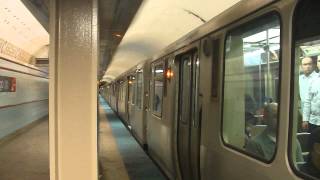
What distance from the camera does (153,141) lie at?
9.42 metres

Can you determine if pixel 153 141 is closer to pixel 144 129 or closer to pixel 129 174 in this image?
pixel 129 174

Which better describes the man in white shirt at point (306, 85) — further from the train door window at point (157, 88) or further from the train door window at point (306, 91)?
the train door window at point (157, 88)

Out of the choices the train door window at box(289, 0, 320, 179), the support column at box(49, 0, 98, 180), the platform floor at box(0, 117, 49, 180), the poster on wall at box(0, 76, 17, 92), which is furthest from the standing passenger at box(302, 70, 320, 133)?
the poster on wall at box(0, 76, 17, 92)

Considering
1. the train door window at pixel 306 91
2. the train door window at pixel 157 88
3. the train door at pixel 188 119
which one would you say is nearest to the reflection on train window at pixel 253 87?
the train door window at pixel 306 91

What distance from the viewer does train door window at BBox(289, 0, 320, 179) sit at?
2934 mm

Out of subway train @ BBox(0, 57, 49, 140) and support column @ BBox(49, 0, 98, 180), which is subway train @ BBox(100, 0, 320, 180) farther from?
subway train @ BBox(0, 57, 49, 140)

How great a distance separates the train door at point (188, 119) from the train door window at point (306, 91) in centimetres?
224

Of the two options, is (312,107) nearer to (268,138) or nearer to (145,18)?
(268,138)

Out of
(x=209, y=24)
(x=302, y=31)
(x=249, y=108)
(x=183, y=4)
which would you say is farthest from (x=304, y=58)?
(x=183, y=4)

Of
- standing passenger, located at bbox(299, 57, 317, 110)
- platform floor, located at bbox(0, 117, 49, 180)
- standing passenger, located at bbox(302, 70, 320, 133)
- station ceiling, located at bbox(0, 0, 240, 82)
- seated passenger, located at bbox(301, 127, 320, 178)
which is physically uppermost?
station ceiling, located at bbox(0, 0, 240, 82)

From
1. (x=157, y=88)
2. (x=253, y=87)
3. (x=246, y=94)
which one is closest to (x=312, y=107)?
(x=253, y=87)

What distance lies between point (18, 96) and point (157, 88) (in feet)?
22.4

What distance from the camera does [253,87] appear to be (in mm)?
3887

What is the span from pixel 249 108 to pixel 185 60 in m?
2.74
